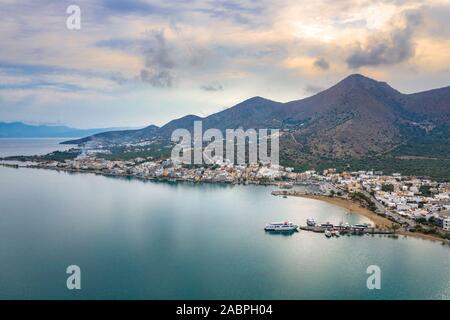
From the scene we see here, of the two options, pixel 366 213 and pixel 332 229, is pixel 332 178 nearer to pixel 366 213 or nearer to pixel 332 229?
pixel 366 213

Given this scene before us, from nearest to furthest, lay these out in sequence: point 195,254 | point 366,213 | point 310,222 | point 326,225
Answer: point 195,254
point 326,225
point 310,222
point 366,213

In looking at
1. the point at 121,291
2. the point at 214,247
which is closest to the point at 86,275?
the point at 121,291

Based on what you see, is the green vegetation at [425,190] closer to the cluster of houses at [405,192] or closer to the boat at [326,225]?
the cluster of houses at [405,192]

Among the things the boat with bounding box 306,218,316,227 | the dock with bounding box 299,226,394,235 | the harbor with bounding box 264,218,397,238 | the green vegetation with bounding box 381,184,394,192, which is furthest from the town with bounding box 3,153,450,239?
the boat with bounding box 306,218,316,227

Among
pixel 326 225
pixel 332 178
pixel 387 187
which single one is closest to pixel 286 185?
pixel 332 178

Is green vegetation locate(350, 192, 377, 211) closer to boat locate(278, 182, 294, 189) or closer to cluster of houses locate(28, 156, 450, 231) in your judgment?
cluster of houses locate(28, 156, 450, 231)

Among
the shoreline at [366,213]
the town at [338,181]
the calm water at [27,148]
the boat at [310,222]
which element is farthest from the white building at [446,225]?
the calm water at [27,148]

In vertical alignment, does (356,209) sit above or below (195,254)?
above
